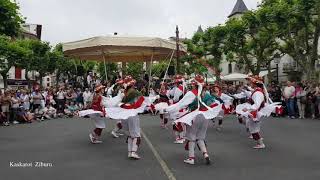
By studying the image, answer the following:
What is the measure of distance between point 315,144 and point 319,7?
53.6 feet

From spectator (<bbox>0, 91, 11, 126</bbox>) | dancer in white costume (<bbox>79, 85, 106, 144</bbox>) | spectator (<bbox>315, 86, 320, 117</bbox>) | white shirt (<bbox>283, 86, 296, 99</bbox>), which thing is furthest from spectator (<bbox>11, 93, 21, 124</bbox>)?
spectator (<bbox>315, 86, 320, 117</bbox>)

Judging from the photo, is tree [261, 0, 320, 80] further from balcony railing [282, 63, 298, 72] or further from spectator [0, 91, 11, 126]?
balcony railing [282, 63, 298, 72]

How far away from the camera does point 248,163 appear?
31.2 ft

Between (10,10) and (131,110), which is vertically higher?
(10,10)

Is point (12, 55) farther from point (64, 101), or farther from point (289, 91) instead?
point (289, 91)

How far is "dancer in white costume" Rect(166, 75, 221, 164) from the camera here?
938 centimetres

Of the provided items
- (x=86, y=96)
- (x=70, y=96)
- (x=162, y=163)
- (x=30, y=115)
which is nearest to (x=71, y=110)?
(x=70, y=96)

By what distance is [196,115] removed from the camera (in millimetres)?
9438

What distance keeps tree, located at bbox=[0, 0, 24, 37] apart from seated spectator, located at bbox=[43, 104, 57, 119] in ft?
22.6

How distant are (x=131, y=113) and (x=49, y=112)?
1409cm

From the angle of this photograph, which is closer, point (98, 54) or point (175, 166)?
point (175, 166)

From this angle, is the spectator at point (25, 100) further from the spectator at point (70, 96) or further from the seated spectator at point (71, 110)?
the spectator at point (70, 96)

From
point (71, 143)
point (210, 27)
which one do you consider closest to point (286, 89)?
point (71, 143)

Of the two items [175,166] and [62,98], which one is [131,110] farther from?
[62,98]
